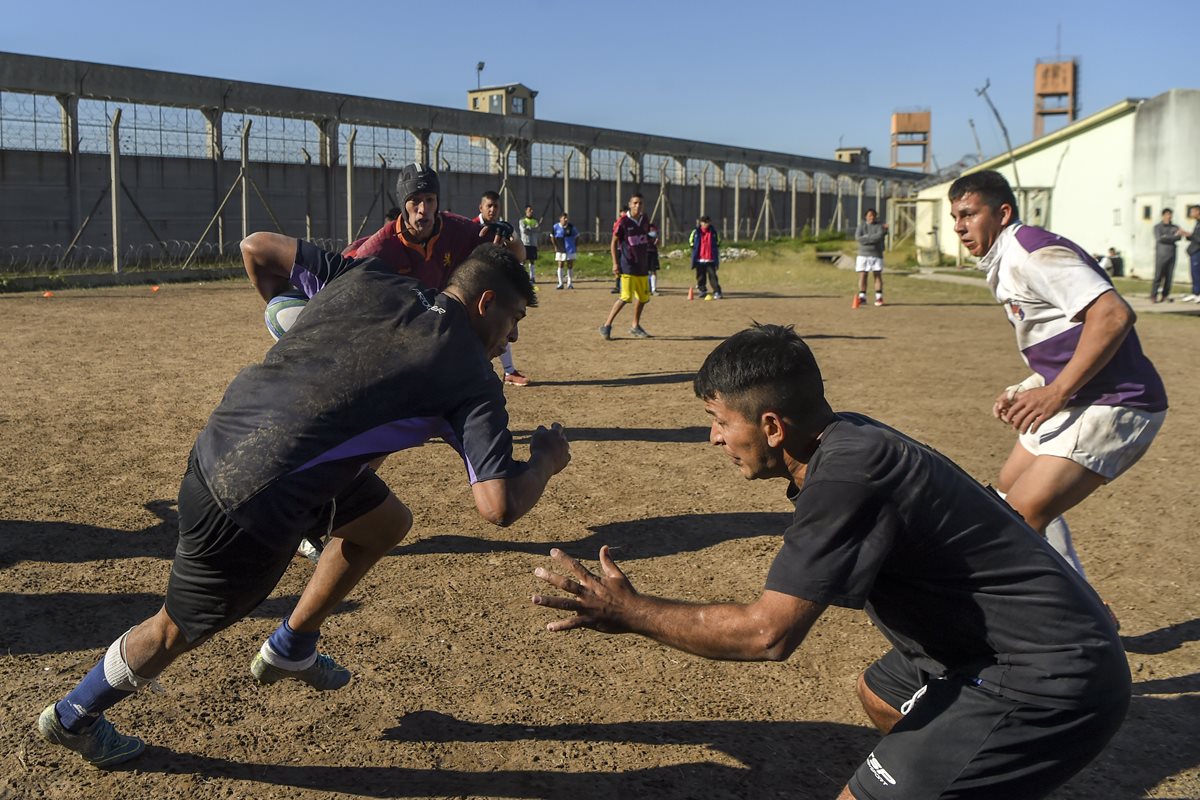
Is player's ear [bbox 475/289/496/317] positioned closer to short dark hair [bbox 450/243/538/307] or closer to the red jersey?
short dark hair [bbox 450/243/538/307]

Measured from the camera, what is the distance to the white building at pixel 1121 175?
27609 millimetres

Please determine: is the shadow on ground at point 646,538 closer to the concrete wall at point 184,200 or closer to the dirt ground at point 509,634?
the dirt ground at point 509,634

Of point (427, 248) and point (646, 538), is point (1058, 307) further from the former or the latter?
point (427, 248)

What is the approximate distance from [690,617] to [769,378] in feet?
1.92

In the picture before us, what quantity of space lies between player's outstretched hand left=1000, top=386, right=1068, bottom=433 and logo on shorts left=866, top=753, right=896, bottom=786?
6.22 feet

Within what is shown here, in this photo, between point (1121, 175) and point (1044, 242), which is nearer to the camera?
point (1044, 242)

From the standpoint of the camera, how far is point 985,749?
2.42m

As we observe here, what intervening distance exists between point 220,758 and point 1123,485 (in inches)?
236

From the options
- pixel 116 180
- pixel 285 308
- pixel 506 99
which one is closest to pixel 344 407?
pixel 285 308

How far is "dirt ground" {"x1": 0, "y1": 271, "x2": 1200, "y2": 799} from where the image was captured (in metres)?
3.45

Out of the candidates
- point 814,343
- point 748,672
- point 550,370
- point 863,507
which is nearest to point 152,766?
point 748,672

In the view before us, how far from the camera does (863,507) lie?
7.73ft

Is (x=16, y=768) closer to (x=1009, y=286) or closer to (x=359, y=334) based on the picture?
(x=359, y=334)

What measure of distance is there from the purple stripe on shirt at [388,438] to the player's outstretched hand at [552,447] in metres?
0.28
